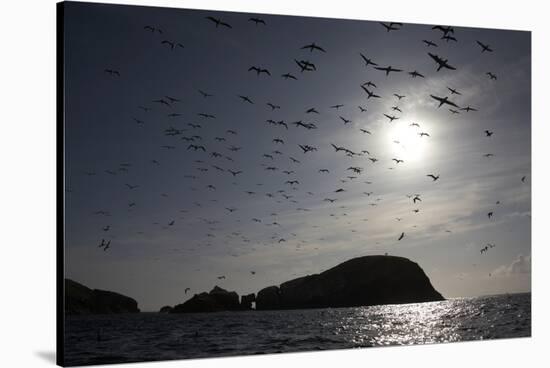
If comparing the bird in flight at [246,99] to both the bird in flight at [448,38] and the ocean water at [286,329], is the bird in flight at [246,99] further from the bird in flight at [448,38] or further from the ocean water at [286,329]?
the bird in flight at [448,38]

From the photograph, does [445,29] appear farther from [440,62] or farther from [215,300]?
[215,300]

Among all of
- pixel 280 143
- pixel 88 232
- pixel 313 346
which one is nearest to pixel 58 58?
pixel 88 232

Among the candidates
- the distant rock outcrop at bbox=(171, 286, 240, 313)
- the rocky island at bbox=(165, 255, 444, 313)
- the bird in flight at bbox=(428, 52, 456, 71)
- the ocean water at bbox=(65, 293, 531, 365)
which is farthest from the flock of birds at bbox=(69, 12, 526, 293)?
the ocean water at bbox=(65, 293, 531, 365)

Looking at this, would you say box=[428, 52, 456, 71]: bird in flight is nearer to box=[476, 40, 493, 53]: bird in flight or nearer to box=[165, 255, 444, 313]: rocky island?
box=[476, 40, 493, 53]: bird in flight

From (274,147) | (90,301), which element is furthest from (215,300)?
(274,147)

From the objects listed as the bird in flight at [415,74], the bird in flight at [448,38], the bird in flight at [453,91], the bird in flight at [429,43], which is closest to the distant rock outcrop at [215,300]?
the bird in flight at [415,74]

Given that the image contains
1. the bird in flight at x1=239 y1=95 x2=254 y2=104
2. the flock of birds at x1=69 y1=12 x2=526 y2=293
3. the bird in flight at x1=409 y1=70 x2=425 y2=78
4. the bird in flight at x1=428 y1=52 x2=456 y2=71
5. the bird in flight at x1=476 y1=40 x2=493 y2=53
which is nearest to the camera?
the flock of birds at x1=69 y1=12 x2=526 y2=293
